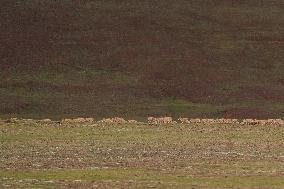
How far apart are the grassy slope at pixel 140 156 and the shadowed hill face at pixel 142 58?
1847cm

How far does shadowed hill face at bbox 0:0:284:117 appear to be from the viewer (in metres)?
73.7

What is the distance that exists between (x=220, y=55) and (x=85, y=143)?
167ft

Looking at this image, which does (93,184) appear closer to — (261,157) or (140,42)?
(261,157)

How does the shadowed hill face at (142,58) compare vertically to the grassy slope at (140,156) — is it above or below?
below

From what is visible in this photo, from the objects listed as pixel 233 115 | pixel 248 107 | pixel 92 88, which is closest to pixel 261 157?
pixel 233 115

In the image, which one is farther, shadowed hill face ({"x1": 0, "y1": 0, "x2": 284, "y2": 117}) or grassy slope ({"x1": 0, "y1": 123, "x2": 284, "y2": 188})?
shadowed hill face ({"x1": 0, "y1": 0, "x2": 284, "y2": 117})

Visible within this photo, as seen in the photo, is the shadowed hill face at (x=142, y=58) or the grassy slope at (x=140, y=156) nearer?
the grassy slope at (x=140, y=156)

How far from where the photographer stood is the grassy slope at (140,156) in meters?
27.4

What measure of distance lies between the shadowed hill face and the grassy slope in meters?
18.5

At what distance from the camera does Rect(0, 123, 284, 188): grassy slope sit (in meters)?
27.4

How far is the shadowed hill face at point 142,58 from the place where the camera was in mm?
73688

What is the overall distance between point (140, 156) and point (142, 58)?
177 ft

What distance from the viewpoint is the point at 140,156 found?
117ft

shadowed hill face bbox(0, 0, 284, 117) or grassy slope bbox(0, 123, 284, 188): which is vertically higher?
grassy slope bbox(0, 123, 284, 188)
